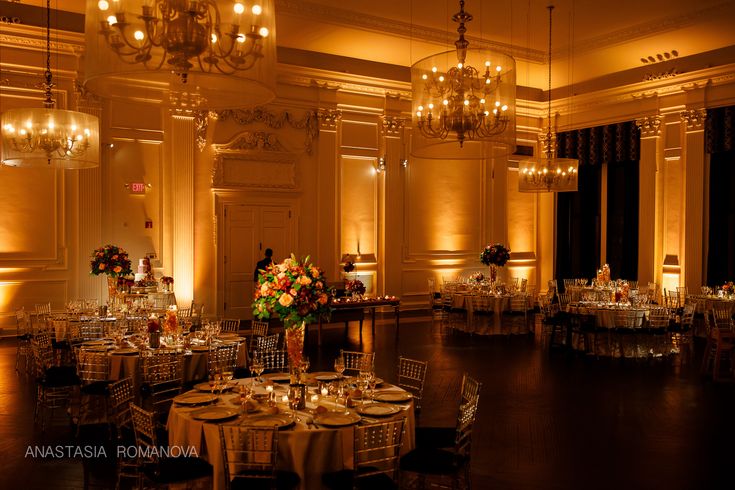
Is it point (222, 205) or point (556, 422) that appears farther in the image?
point (222, 205)

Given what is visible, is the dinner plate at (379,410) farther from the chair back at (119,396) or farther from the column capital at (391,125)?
the column capital at (391,125)

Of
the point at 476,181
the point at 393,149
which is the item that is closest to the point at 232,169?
the point at 393,149

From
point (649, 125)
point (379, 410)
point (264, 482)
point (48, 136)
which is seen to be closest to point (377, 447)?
point (379, 410)

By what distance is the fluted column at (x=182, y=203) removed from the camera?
12.4m

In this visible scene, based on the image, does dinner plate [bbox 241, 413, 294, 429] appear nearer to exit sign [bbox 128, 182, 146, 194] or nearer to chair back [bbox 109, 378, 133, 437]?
chair back [bbox 109, 378, 133, 437]

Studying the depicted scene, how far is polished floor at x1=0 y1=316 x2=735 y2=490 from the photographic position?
16.6ft

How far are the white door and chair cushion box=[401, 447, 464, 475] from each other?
928cm

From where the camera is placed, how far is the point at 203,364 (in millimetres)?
6711

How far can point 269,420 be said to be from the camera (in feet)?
13.7

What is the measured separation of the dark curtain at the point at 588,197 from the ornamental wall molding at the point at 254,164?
25.9 feet

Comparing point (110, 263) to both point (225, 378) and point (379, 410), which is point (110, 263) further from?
point (379, 410)

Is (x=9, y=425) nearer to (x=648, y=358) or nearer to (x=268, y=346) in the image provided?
(x=268, y=346)

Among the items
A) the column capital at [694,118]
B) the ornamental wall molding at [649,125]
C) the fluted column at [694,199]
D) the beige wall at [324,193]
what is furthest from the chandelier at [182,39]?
the ornamental wall molding at [649,125]

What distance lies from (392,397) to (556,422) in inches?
105
